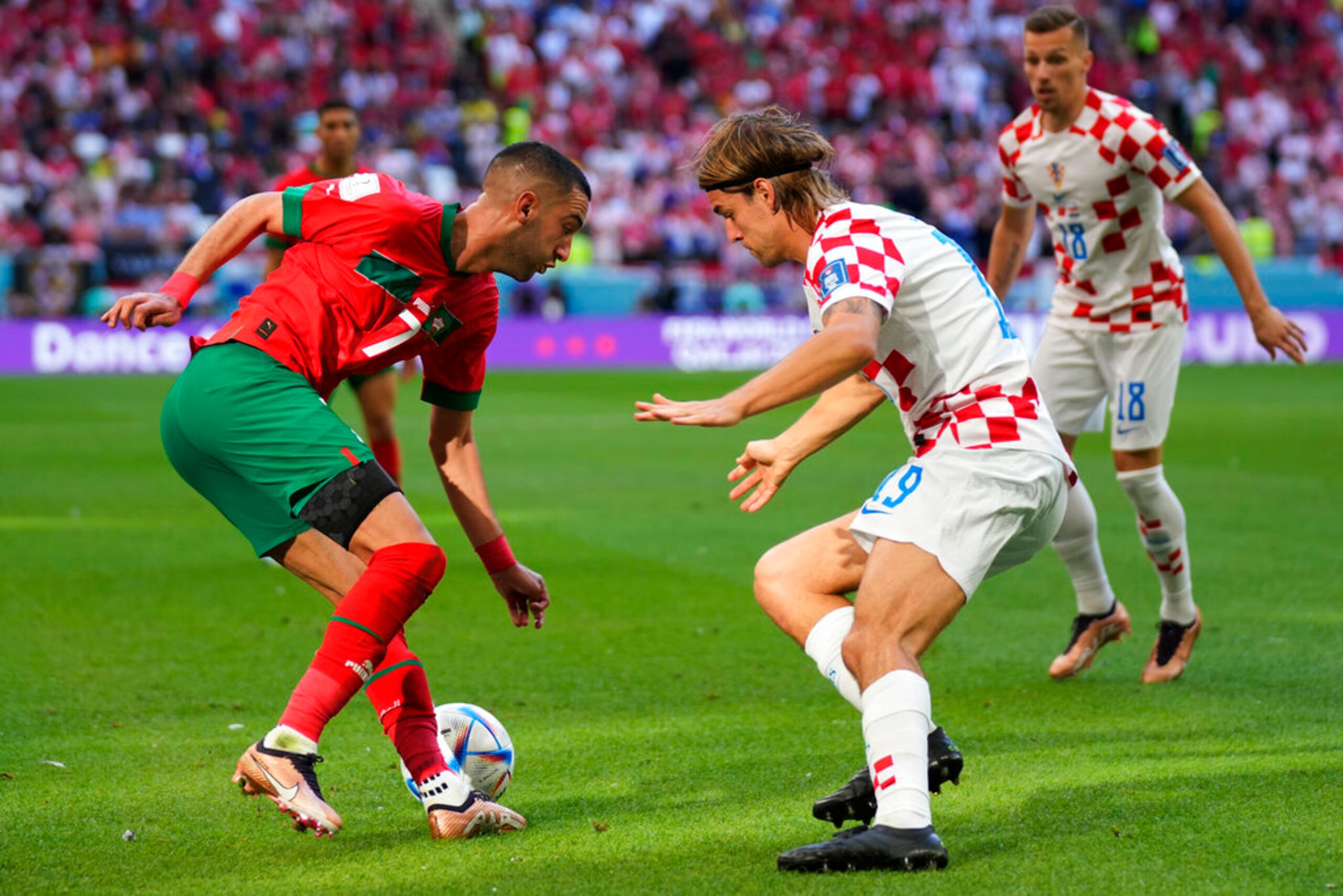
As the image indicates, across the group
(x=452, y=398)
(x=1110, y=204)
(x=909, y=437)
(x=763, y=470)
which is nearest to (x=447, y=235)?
(x=452, y=398)

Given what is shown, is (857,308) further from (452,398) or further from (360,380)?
(360,380)

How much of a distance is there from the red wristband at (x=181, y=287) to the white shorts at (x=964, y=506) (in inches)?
75.3

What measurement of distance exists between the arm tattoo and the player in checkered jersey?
288cm

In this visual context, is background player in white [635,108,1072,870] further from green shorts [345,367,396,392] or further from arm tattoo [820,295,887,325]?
green shorts [345,367,396,392]

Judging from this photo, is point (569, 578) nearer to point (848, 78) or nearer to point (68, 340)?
point (68, 340)

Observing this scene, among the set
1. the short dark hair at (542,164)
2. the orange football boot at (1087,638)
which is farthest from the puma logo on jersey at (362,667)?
the orange football boot at (1087,638)

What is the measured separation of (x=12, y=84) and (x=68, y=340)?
6317 mm

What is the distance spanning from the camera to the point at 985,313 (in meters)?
4.12

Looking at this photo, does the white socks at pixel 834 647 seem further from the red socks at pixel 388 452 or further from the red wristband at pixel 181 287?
the red socks at pixel 388 452

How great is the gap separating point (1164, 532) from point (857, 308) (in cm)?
328

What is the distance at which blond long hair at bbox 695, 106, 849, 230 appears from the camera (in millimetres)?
4035

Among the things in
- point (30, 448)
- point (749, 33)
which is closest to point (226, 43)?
point (749, 33)

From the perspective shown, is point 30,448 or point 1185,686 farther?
point 30,448

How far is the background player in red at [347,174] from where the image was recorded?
380 inches
